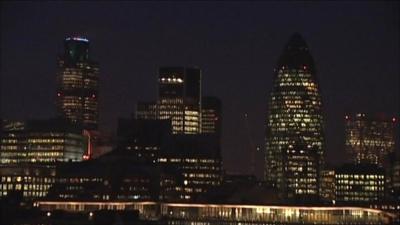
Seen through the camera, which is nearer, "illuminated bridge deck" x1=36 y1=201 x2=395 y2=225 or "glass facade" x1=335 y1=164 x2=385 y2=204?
"illuminated bridge deck" x1=36 y1=201 x2=395 y2=225

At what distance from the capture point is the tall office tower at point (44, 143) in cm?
16775

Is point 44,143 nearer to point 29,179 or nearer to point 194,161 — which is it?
point 29,179

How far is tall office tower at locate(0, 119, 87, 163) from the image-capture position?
550 feet

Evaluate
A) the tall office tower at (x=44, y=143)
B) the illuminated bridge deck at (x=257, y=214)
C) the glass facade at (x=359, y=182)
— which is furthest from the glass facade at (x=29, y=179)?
the glass facade at (x=359, y=182)

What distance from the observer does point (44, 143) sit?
554 feet

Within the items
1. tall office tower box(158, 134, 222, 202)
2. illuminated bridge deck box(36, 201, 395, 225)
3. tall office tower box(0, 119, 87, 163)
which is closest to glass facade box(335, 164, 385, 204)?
tall office tower box(158, 134, 222, 202)

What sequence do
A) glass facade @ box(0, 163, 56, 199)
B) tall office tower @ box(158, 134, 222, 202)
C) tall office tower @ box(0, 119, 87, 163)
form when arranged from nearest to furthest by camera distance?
glass facade @ box(0, 163, 56, 199)
tall office tower @ box(158, 134, 222, 202)
tall office tower @ box(0, 119, 87, 163)

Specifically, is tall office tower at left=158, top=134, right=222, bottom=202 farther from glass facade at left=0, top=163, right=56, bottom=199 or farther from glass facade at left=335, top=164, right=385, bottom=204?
glass facade at left=335, top=164, right=385, bottom=204

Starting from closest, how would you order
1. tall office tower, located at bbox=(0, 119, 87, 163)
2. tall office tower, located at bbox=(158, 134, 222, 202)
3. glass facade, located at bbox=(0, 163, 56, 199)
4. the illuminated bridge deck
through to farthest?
the illuminated bridge deck, glass facade, located at bbox=(0, 163, 56, 199), tall office tower, located at bbox=(158, 134, 222, 202), tall office tower, located at bbox=(0, 119, 87, 163)

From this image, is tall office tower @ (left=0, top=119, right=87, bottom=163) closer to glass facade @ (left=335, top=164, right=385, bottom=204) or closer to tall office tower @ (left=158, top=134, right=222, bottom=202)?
tall office tower @ (left=158, top=134, right=222, bottom=202)

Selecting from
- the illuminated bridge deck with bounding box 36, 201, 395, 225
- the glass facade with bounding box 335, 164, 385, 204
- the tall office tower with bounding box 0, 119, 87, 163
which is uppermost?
the tall office tower with bounding box 0, 119, 87, 163

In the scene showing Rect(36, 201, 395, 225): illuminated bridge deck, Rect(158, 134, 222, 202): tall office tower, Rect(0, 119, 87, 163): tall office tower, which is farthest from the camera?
Rect(0, 119, 87, 163): tall office tower

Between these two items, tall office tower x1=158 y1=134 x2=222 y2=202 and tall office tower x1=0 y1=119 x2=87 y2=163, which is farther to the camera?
tall office tower x1=0 y1=119 x2=87 y2=163

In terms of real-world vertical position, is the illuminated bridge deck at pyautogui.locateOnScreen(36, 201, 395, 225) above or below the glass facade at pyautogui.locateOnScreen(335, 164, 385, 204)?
below
